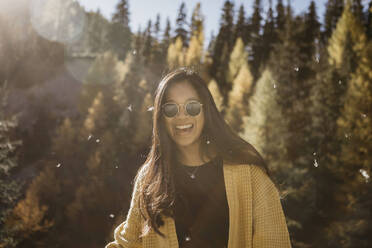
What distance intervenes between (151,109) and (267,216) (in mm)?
1635

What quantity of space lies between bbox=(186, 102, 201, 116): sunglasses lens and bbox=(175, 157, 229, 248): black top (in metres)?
0.43

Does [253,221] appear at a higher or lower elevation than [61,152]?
higher

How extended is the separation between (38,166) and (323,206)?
1427 inches

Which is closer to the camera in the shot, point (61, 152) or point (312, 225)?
point (312, 225)

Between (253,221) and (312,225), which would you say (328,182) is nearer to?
(312,225)

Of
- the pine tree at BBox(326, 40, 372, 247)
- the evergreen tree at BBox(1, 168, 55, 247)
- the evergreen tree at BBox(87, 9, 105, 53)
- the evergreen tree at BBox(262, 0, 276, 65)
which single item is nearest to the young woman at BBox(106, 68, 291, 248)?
the pine tree at BBox(326, 40, 372, 247)

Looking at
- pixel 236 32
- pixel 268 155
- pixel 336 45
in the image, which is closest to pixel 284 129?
pixel 268 155

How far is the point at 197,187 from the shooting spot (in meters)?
2.16

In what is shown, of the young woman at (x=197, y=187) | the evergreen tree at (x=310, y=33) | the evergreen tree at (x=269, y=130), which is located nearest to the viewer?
the young woman at (x=197, y=187)

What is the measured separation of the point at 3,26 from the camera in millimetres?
51344

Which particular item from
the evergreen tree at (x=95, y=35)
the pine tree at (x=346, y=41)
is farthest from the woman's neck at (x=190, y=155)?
the evergreen tree at (x=95, y=35)

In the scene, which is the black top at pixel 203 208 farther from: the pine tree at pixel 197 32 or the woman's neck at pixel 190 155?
the pine tree at pixel 197 32

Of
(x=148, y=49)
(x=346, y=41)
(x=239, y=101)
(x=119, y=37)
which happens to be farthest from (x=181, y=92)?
(x=119, y=37)

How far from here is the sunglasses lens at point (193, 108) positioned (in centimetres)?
229
